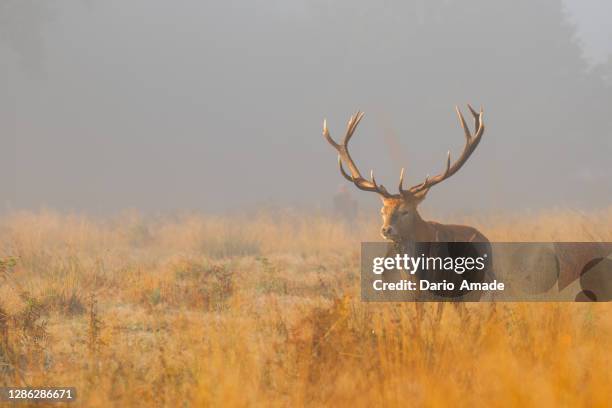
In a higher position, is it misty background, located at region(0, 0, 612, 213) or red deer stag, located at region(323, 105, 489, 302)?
misty background, located at region(0, 0, 612, 213)

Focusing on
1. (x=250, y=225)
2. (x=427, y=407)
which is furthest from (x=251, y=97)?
(x=427, y=407)

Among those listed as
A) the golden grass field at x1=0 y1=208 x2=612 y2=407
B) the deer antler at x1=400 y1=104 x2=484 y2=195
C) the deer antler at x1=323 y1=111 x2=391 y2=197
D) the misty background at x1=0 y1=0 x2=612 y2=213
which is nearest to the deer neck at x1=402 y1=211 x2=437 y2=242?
the deer antler at x1=400 y1=104 x2=484 y2=195

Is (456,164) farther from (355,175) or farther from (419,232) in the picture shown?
(355,175)

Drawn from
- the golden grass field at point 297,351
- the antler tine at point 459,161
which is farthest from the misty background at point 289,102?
the antler tine at point 459,161

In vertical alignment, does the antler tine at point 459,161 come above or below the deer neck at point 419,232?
above

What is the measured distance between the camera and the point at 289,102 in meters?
36.6

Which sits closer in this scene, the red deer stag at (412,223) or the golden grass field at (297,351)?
the golden grass field at (297,351)

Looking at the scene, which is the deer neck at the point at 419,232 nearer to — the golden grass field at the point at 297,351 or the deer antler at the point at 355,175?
the deer antler at the point at 355,175

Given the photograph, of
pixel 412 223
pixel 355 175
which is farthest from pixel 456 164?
pixel 355 175

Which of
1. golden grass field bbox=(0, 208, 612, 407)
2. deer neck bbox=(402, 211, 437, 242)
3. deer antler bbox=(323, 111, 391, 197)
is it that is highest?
deer antler bbox=(323, 111, 391, 197)

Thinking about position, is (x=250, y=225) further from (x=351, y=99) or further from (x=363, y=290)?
(x=351, y=99)

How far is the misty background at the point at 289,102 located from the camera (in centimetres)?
3109

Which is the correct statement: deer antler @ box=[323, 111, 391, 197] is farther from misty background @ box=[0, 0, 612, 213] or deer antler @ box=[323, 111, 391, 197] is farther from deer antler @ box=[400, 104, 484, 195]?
misty background @ box=[0, 0, 612, 213]

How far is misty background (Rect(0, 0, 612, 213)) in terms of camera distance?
31094mm
